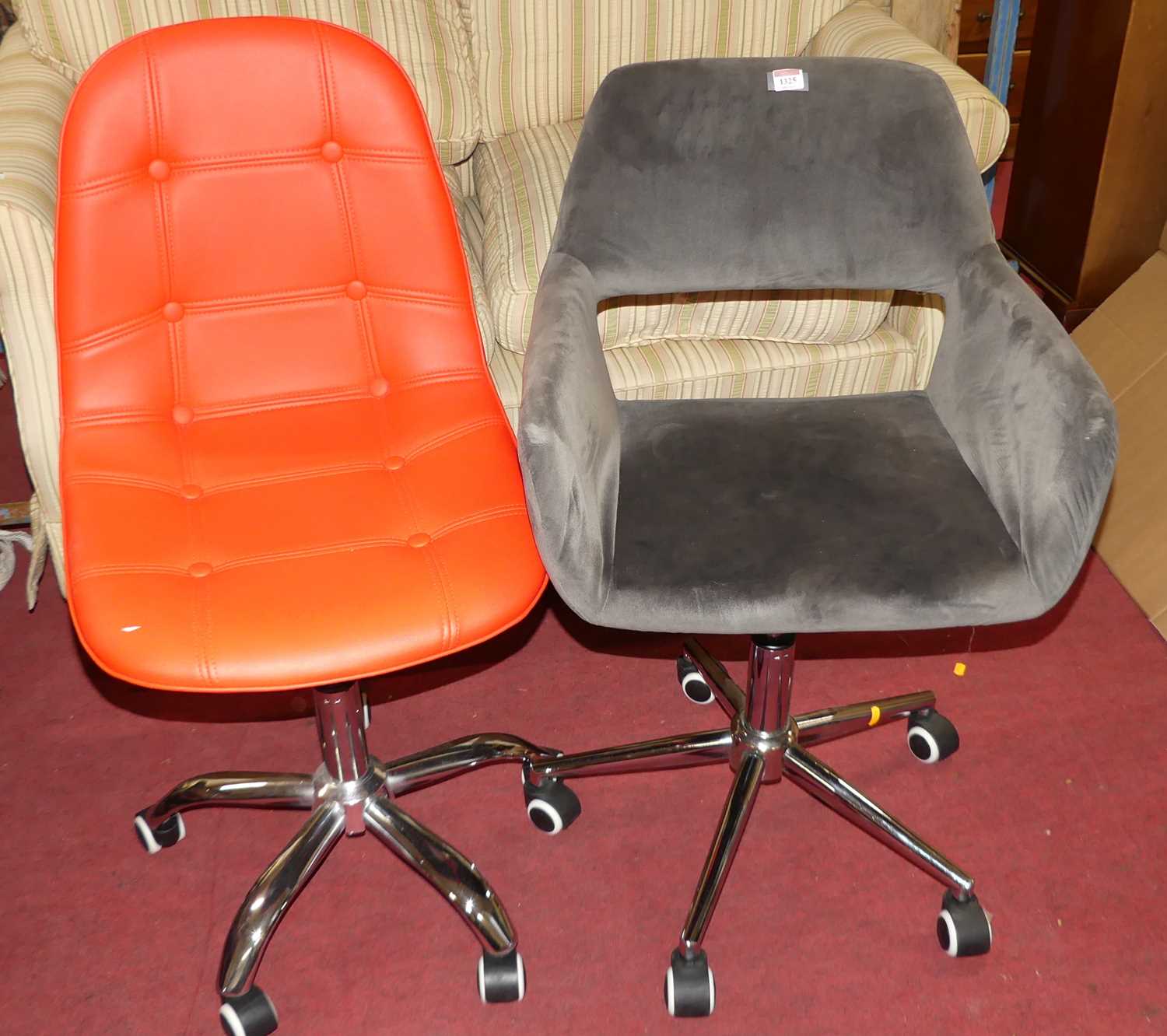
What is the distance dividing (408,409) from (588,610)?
386 millimetres

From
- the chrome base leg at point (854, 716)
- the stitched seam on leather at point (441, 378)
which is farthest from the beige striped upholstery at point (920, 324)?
the stitched seam on leather at point (441, 378)

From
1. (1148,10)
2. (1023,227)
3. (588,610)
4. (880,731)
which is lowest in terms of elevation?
(880,731)

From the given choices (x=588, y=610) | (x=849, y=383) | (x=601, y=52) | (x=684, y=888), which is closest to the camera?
(x=588, y=610)

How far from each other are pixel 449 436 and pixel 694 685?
587 millimetres

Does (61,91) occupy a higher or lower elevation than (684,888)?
higher

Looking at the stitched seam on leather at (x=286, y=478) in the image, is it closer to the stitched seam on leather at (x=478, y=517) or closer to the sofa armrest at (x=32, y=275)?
the stitched seam on leather at (x=478, y=517)

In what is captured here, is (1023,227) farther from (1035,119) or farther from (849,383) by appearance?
(849,383)

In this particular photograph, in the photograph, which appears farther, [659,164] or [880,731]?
[880,731]

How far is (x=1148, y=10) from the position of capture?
85.0 inches

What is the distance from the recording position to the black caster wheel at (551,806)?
4.83ft

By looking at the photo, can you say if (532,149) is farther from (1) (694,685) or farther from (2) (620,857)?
(2) (620,857)

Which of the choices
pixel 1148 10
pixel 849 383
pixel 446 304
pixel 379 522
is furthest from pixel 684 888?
pixel 1148 10

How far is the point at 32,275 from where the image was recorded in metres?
1.38

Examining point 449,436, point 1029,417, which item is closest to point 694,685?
point 449,436
